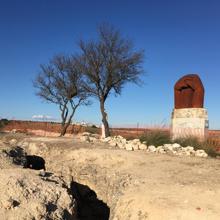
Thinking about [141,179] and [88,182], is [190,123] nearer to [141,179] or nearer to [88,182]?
[88,182]

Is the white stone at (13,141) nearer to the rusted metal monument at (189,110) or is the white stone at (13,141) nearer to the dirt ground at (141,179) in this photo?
the dirt ground at (141,179)

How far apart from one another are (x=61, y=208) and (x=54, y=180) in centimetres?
130

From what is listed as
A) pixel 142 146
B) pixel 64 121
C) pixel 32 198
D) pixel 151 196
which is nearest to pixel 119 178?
pixel 151 196

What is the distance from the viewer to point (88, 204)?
33.5ft

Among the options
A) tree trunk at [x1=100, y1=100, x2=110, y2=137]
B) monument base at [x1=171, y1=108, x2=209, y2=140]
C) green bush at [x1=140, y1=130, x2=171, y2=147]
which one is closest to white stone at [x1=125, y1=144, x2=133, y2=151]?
green bush at [x1=140, y1=130, x2=171, y2=147]

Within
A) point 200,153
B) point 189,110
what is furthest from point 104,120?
point 200,153

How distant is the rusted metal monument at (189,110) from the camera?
14641 millimetres

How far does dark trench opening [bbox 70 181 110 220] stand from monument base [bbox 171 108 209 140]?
5.39 meters

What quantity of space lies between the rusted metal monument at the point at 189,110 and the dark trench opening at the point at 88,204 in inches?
216

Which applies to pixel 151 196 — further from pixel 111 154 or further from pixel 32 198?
pixel 111 154

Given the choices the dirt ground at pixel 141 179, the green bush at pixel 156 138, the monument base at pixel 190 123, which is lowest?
the dirt ground at pixel 141 179

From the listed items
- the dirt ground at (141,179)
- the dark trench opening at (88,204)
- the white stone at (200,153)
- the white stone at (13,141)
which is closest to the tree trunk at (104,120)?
the white stone at (13,141)

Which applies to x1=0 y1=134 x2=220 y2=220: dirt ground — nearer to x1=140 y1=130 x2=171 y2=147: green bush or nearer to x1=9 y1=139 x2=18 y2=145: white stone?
x1=9 y1=139 x2=18 y2=145: white stone

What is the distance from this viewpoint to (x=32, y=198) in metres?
6.38
